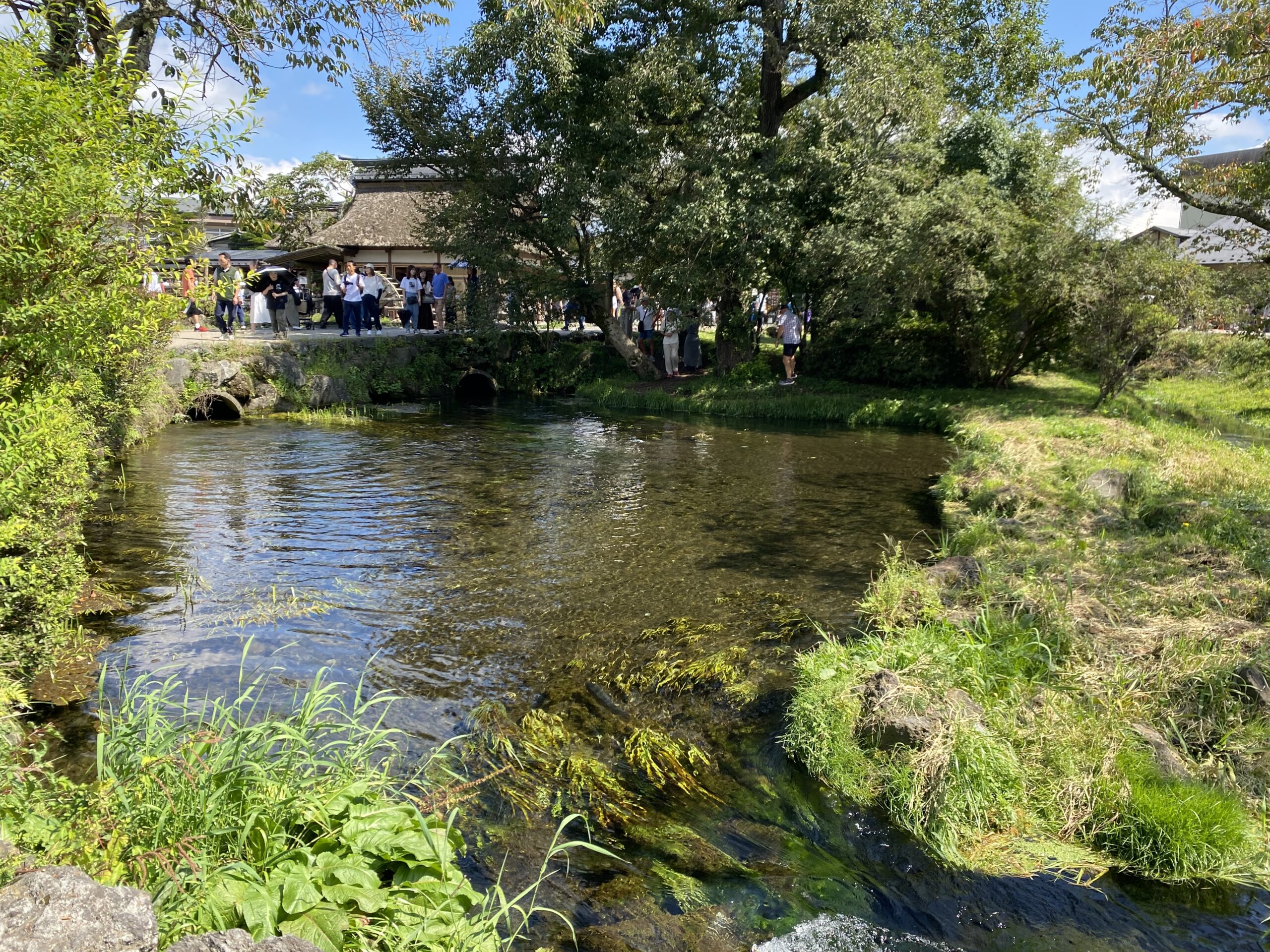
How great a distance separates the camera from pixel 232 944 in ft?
8.25

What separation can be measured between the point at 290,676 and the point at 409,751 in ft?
5.06

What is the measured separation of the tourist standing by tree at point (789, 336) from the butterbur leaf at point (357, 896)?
21.2 metres

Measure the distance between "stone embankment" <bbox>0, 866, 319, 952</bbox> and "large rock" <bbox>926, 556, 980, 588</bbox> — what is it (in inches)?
258

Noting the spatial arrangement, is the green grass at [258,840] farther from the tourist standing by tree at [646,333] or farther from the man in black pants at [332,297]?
the tourist standing by tree at [646,333]

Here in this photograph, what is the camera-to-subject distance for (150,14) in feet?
34.4

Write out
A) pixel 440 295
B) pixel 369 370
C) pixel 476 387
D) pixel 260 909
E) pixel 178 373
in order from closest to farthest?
pixel 260 909 → pixel 178 373 → pixel 369 370 → pixel 476 387 → pixel 440 295

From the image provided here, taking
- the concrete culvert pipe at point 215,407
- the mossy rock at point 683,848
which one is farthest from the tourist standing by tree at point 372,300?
the mossy rock at point 683,848

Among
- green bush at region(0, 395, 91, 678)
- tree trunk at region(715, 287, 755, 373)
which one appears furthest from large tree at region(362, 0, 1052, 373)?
green bush at region(0, 395, 91, 678)

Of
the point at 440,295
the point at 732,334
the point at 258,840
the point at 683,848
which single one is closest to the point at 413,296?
the point at 440,295

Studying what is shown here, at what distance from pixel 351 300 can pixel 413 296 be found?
11.9ft

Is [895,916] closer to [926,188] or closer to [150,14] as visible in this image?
[150,14]

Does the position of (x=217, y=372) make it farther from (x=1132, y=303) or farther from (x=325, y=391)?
(x=1132, y=303)

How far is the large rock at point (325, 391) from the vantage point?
21.6 metres

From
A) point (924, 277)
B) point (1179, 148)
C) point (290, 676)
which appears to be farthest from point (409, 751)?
point (924, 277)
